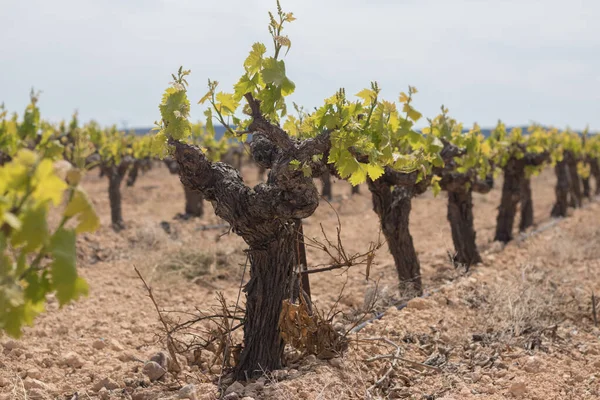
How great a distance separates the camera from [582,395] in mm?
3725

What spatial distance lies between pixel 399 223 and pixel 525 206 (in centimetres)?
616

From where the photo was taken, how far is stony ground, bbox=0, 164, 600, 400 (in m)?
3.65

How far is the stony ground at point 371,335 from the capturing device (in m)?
3.65

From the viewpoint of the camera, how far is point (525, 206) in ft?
36.8

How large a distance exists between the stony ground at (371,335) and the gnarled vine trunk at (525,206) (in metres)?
2.06

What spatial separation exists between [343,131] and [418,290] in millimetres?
3048

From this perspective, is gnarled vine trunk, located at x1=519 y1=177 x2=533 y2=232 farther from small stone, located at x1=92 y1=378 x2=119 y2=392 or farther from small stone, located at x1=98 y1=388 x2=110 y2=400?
small stone, located at x1=98 y1=388 x2=110 y2=400

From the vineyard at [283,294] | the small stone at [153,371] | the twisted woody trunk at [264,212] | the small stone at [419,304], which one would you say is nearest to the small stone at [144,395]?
the vineyard at [283,294]

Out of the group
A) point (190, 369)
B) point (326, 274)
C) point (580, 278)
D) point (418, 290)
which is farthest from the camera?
point (326, 274)

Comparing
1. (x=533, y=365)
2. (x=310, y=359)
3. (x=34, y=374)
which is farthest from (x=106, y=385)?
(x=533, y=365)

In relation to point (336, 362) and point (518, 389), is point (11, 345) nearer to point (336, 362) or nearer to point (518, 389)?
point (336, 362)

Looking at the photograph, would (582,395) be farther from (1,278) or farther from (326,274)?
(326,274)

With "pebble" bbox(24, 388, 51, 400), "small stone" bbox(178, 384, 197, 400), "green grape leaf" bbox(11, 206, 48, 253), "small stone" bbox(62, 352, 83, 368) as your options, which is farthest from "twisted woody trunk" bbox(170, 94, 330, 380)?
"green grape leaf" bbox(11, 206, 48, 253)

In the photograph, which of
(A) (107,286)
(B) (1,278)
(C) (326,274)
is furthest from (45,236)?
(C) (326,274)
